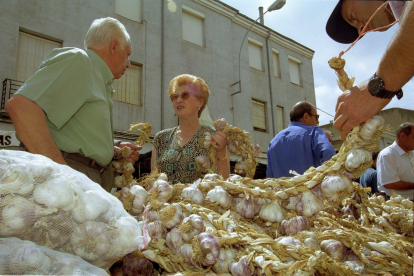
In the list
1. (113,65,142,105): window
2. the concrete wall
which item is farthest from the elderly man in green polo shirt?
(113,65,142,105): window

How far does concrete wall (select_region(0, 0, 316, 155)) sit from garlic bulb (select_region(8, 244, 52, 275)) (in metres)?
6.41

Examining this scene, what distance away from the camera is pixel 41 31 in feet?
20.7

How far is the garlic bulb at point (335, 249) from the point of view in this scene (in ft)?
→ 2.41

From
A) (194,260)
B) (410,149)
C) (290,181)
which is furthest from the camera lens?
(410,149)

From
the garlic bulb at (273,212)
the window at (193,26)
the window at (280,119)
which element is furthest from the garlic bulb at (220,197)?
the window at (280,119)

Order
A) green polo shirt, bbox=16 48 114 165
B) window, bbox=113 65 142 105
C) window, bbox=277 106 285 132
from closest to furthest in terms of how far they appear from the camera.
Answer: green polo shirt, bbox=16 48 114 165 < window, bbox=113 65 142 105 < window, bbox=277 106 285 132

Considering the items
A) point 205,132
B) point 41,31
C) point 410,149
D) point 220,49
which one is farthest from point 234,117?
Result: point 205,132

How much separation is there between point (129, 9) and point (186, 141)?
720 cm

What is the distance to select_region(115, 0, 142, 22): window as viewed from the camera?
7.71 meters

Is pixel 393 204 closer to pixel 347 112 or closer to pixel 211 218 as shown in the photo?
pixel 347 112

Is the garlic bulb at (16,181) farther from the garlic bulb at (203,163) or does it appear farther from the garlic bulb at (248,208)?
the garlic bulb at (203,163)

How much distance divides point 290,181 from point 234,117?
8.47m

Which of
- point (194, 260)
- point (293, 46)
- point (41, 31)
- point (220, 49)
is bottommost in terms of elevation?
point (194, 260)

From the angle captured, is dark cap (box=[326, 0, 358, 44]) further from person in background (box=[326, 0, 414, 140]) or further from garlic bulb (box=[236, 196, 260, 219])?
garlic bulb (box=[236, 196, 260, 219])
